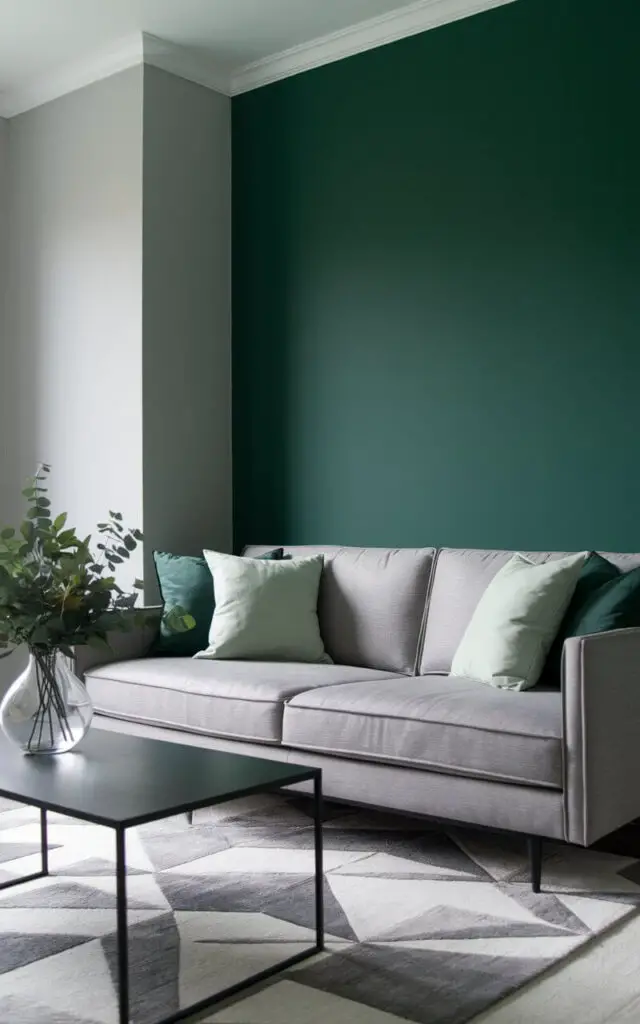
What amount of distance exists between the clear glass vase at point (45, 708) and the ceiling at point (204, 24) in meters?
2.95

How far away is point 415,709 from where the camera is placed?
307 cm

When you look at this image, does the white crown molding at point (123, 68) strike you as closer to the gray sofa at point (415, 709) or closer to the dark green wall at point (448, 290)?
the dark green wall at point (448, 290)

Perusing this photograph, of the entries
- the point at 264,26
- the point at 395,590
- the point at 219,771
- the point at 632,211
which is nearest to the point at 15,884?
the point at 219,771

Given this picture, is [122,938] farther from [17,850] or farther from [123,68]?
[123,68]

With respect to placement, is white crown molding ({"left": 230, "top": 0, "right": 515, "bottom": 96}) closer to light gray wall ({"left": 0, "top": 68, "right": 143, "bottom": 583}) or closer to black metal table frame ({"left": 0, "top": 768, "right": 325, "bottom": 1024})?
light gray wall ({"left": 0, "top": 68, "right": 143, "bottom": 583})

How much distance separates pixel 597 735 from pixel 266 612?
155 cm

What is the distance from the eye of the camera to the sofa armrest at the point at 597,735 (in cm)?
274

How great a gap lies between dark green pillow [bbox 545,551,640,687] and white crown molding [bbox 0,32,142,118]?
9.94ft

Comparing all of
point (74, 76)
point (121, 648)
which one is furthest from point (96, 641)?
point (74, 76)

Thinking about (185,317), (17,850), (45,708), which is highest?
(185,317)

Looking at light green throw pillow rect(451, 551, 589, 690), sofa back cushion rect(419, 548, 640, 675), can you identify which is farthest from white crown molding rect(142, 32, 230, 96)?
light green throw pillow rect(451, 551, 589, 690)

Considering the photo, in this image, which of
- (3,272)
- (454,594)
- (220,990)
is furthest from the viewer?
(3,272)

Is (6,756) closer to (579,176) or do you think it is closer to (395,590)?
(395,590)

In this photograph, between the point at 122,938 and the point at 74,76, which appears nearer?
the point at 122,938
